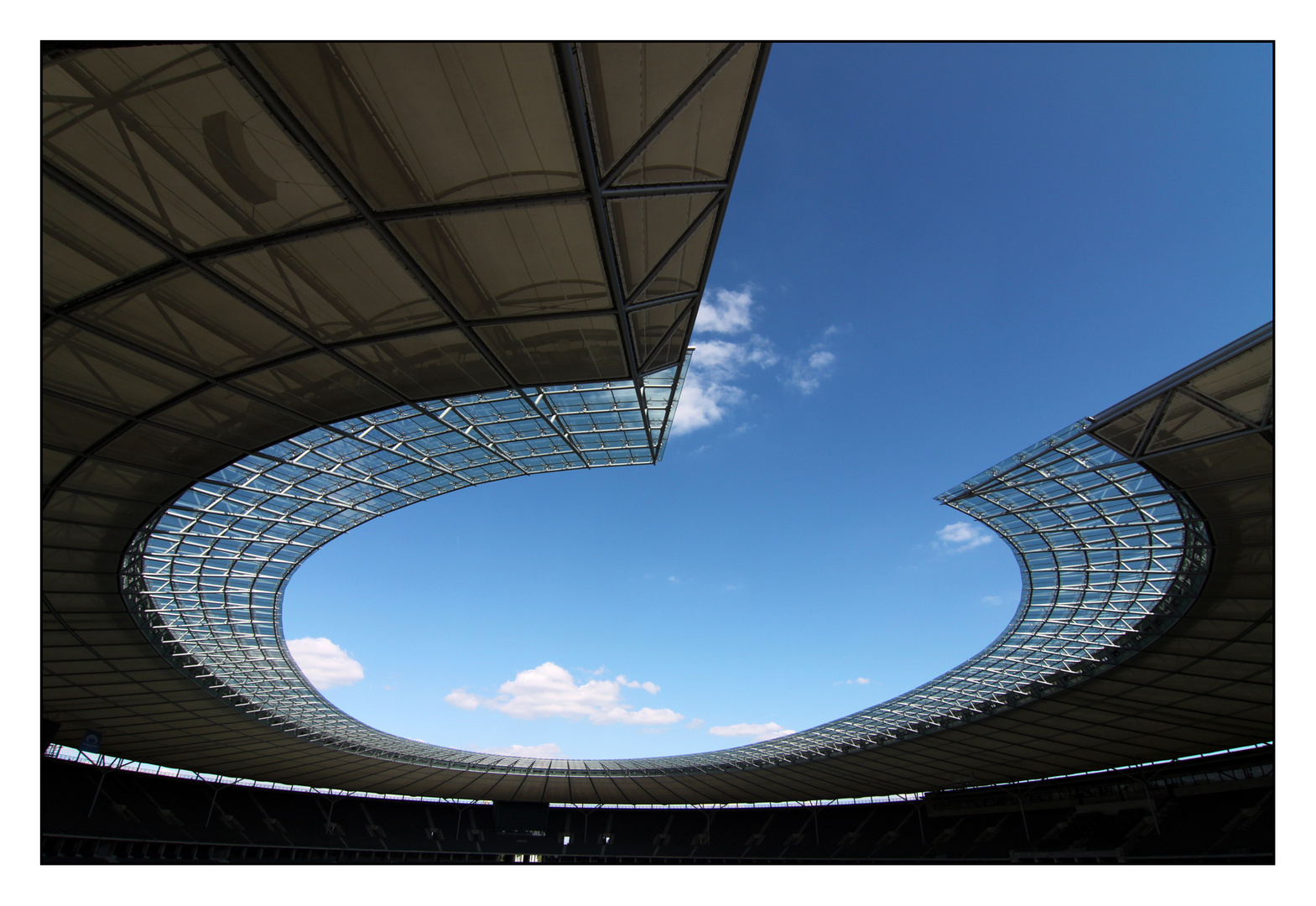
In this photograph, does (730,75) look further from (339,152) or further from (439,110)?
(339,152)

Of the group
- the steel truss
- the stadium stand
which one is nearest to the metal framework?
the steel truss

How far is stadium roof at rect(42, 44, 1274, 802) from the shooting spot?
8.94 meters

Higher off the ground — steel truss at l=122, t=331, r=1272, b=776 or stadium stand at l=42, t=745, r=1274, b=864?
steel truss at l=122, t=331, r=1272, b=776

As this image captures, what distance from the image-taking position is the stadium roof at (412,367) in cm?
894

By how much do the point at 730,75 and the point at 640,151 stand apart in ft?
5.34

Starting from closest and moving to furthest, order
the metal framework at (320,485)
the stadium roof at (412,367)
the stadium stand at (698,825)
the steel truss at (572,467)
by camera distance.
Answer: the stadium roof at (412,367) < the steel truss at (572,467) < the metal framework at (320,485) < the stadium stand at (698,825)

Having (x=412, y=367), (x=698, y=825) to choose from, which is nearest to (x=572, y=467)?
(x=412, y=367)

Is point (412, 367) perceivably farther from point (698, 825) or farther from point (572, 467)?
point (698, 825)

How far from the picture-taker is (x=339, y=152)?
9477mm

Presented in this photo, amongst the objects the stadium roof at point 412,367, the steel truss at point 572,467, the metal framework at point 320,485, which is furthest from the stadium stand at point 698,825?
the metal framework at point 320,485

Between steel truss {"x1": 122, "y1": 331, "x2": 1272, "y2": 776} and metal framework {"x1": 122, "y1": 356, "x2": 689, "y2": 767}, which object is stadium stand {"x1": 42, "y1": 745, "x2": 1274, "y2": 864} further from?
metal framework {"x1": 122, "y1": 356, "x2": 689, "y2": 767}

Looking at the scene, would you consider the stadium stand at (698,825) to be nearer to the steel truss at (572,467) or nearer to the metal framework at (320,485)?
the steel truss at (572,467)
